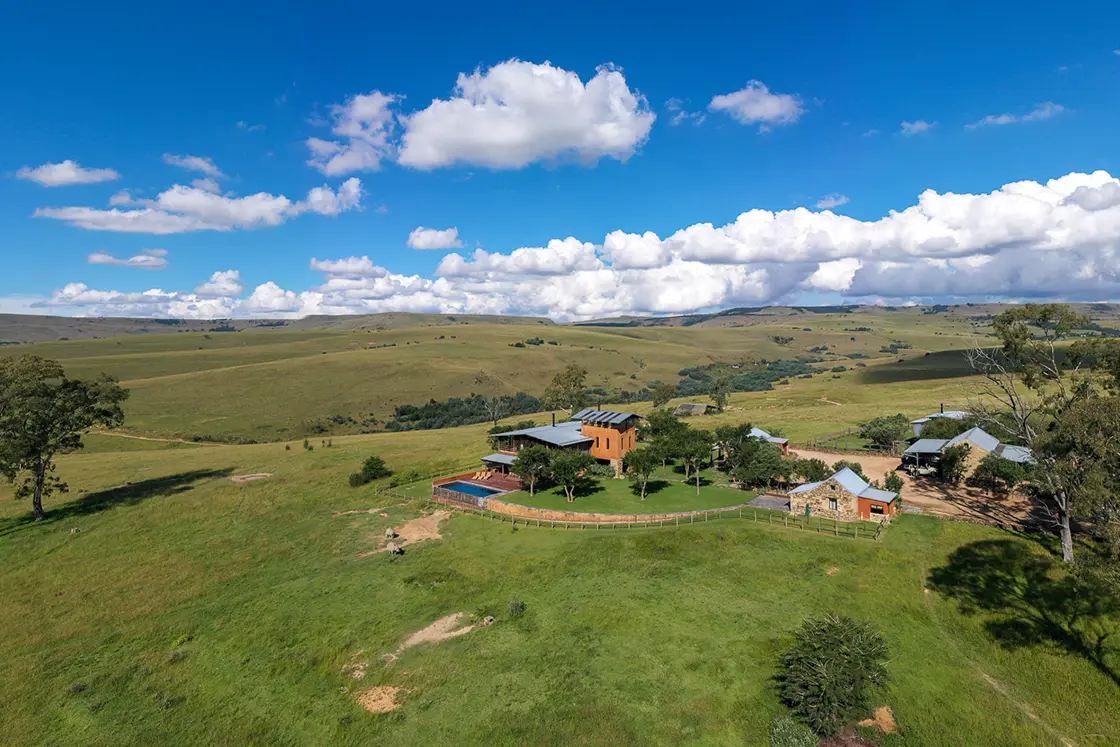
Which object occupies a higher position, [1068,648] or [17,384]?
[17,384]

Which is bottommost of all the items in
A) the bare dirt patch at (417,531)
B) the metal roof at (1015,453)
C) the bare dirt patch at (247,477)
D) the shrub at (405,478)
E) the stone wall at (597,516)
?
the stone wall at (597,516)

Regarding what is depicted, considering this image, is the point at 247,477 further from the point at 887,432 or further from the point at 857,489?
the point at 887,432

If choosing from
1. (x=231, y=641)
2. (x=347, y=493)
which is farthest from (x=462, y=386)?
(x=231, y=641)

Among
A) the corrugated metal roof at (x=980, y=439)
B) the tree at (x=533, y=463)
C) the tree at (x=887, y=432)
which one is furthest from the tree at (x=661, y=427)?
the corrugated metal roof at (x=980, y=439)

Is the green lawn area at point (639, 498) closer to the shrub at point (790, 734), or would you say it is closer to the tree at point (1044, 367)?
the tree at point (1044, 367)

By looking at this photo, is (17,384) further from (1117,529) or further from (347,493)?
(1117,529)

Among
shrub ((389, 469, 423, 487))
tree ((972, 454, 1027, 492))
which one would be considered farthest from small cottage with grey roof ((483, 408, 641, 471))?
tree ((972, 454, 1027, 492))

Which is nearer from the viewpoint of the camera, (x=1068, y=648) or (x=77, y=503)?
(x=1068, y=648)
